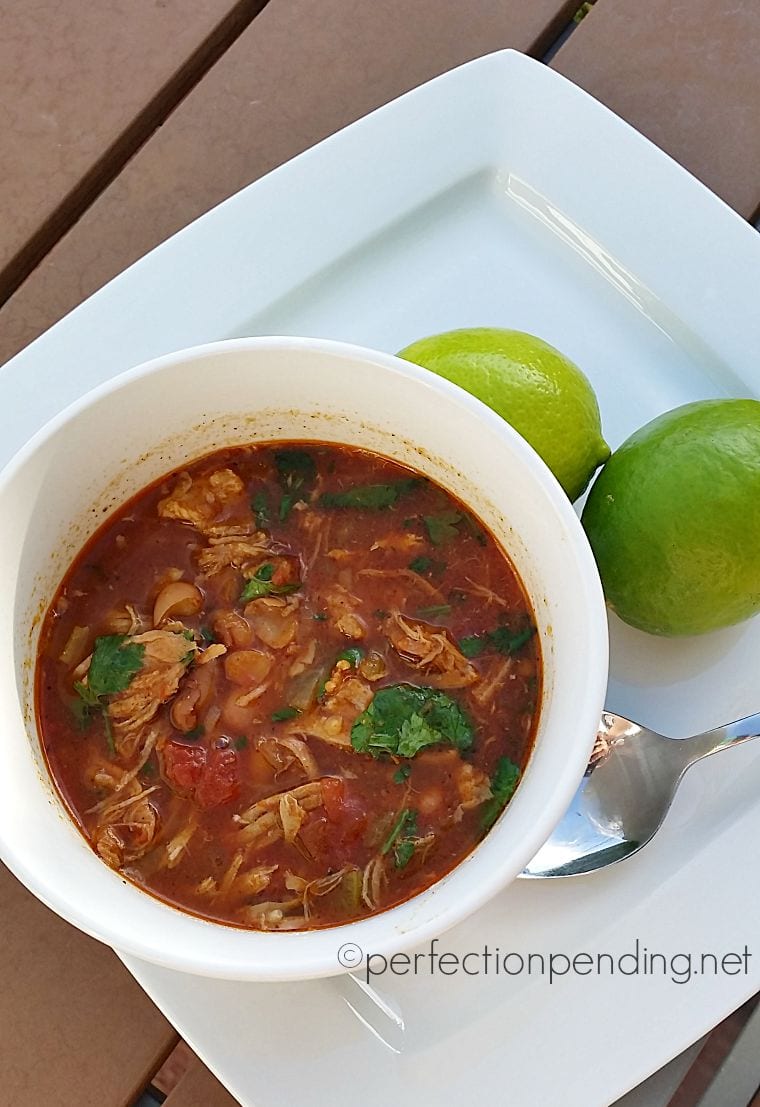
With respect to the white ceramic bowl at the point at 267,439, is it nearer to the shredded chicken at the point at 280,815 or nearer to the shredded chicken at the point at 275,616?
the shredded chicken at the point at 280,815

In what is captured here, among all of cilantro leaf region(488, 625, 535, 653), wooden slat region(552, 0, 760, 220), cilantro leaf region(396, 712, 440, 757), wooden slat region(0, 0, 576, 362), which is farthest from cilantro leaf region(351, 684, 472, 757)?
A: wooden slat region(552, 0, 760, 220)

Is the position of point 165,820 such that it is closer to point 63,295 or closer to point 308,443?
point 308,443

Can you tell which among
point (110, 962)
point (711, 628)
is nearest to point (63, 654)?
point (110, 962)

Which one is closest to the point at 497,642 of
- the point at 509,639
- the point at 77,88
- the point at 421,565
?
the point at 509,639

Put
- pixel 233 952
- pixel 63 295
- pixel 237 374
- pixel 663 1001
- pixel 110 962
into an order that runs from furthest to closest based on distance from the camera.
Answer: pixel 63 295 < pixel 110 962 < pixel 663 1001 < pixel 237 374 < pixel 233 952

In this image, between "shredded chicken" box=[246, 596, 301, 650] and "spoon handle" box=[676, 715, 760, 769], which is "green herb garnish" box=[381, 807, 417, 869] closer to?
"shredded chicken" box=[246, 596, 301, 650]
